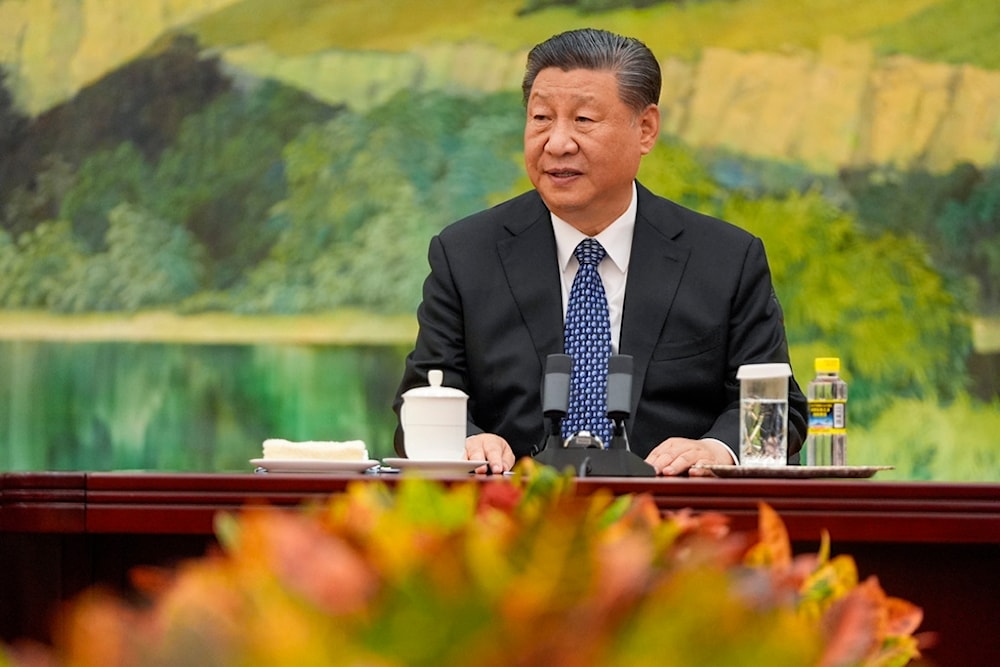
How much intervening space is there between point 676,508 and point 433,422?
1.99ft

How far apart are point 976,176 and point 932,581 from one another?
358cm

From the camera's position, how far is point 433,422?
6.79 ft

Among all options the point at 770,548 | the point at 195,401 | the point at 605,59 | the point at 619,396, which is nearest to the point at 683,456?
the point at 619,396

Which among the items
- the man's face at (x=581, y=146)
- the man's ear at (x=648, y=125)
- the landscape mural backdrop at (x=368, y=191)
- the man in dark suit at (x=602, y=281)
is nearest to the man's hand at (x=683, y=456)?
the man in dark suit at (x=602, y=281)

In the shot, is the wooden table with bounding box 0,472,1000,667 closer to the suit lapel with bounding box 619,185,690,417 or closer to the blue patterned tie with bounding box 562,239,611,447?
the blue patterned tie with bounding box 562,239,611,447

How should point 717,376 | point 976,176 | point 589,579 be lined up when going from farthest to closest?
point 976,176
point 717,376
point 589,579

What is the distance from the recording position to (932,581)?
159 cm

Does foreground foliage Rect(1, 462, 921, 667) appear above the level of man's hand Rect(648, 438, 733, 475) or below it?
Answer: above

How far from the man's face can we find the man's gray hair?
0.01 metres

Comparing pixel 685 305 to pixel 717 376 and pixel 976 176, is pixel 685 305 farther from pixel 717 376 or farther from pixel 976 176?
pixel 976 176

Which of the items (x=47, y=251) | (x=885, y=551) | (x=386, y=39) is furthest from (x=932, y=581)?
(x=47, y=251)

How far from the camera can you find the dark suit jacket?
8.75 ft

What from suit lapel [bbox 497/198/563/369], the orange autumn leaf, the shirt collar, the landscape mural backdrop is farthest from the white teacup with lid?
the landscape mural backdrop

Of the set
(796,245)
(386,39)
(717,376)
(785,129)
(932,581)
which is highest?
(386,39)
